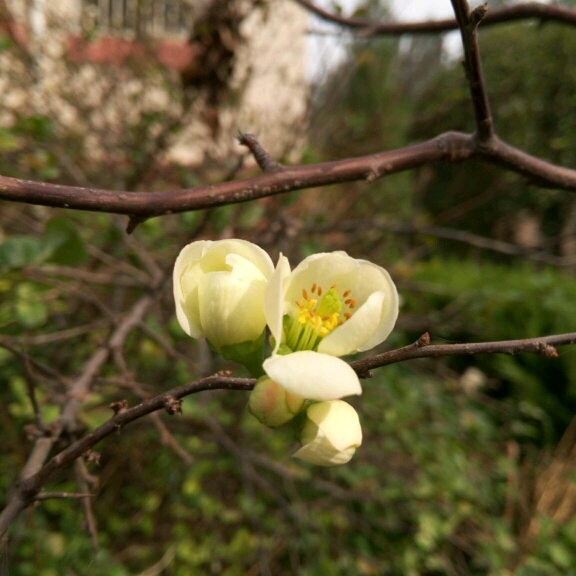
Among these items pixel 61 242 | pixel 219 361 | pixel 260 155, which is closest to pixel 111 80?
pixel 219 361

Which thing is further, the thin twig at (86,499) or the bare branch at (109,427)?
the thin twig at (86,499)

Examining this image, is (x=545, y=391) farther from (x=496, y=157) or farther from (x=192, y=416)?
(x=496, y=157)

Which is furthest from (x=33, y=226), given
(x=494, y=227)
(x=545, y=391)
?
(x=494, y=227)

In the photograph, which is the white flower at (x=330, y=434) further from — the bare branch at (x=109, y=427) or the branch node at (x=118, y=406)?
the branch node at (x=118, y=406)

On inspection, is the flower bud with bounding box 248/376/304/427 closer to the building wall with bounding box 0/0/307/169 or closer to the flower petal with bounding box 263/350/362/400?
the flower petal with bounding box 263/350/362/400

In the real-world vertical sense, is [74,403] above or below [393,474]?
above

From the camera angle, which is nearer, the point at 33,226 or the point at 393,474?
the point at 33,226

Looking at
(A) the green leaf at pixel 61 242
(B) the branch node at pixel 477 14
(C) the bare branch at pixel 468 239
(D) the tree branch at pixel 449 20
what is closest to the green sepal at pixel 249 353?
(B) the branch node at pixel 477 14
